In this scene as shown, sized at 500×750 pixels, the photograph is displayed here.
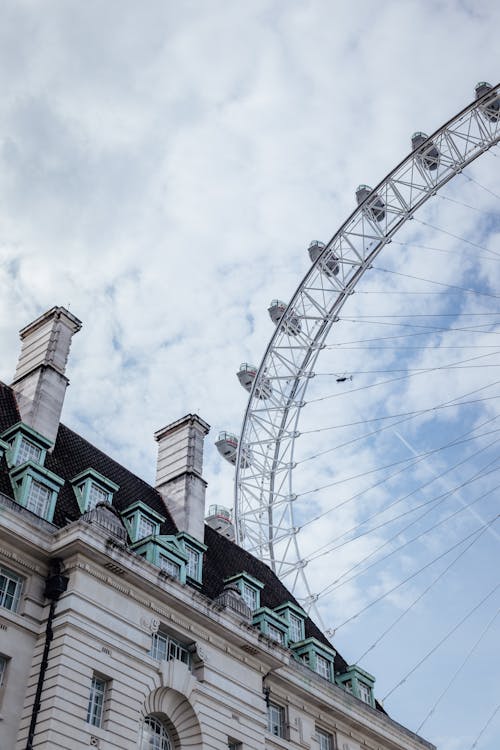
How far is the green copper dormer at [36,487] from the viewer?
28.8 meters

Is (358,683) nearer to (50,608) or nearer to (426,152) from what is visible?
(50,608)

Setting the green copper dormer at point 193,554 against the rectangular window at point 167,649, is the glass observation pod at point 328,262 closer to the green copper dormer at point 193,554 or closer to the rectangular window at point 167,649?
the green copper dormer at point 193,554

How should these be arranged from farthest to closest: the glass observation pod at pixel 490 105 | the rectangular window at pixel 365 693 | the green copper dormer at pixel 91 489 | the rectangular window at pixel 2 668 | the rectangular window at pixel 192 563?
1. the glass observation pod at pixel 490 105
2. the rectangular window at pixel 365 693
3. the rectangular window at pixel 192 563
4. the green copper dormer at pixel 91 489
5. the rectangular window at pixel 2 668

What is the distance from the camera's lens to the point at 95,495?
32125 millimetres

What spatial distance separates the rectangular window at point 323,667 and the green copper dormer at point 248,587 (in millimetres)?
3187

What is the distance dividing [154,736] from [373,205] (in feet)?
101

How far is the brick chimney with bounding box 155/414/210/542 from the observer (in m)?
37.8

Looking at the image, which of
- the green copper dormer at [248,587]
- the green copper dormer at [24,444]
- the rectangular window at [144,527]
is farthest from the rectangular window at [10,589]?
the green copper dormer at [248,587]

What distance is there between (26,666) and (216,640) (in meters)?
7.34

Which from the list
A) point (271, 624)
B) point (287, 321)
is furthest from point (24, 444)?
point (287, 321)

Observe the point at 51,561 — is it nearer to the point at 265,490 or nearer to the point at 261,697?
the point at 261,697

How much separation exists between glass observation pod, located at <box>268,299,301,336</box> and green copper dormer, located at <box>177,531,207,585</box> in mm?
19766

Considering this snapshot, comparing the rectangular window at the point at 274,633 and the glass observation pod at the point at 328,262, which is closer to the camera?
the rectangular window at the point at 274,633

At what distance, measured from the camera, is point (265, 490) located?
5134 centimetres
